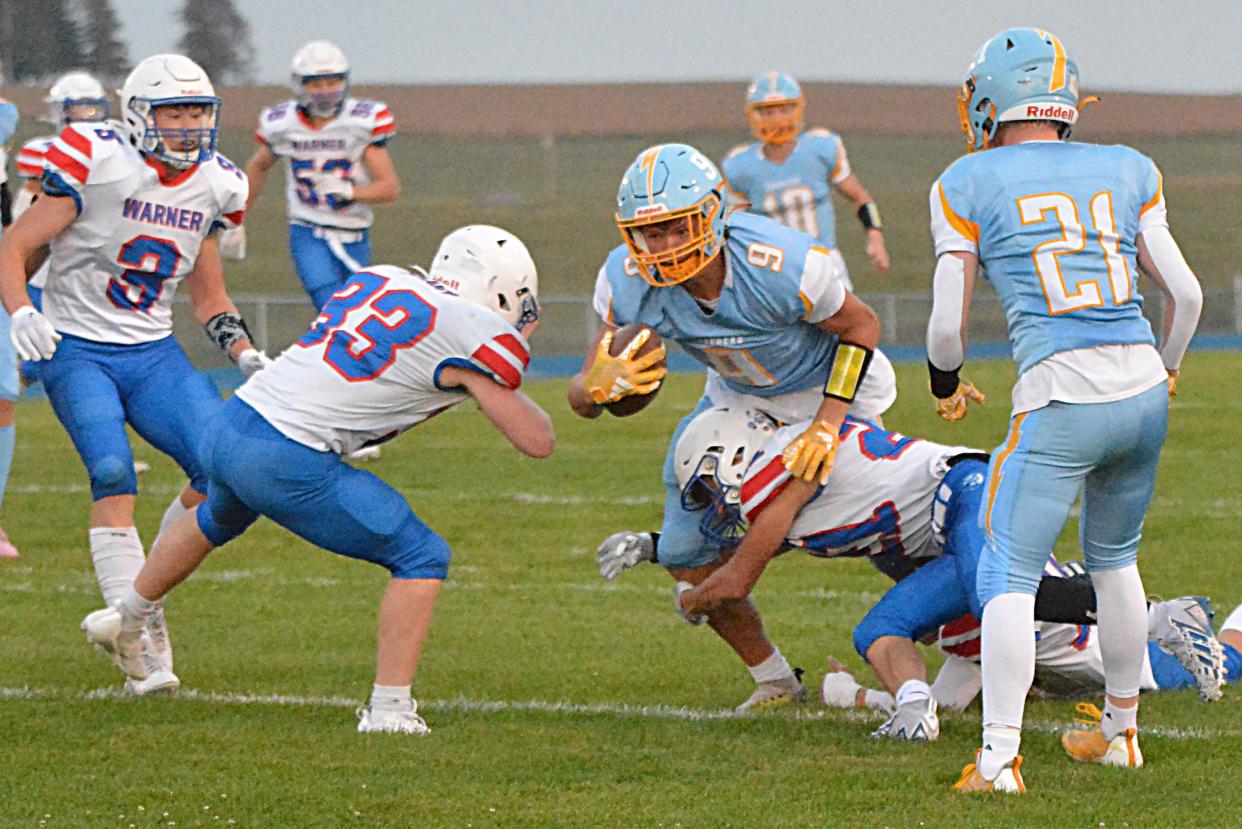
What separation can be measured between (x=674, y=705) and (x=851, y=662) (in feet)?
2.65

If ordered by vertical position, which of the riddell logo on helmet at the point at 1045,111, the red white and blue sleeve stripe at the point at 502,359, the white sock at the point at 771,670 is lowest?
the white sock at the point at 771,670

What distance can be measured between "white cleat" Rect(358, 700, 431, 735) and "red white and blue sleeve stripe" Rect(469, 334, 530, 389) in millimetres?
848

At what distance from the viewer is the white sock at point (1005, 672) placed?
13.1 feet

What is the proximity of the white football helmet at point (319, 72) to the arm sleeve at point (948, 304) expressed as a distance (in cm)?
712

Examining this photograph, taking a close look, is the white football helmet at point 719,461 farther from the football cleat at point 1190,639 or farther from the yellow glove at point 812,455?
the football cleat at point 1190,639

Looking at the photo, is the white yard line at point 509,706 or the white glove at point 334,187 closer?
the white yard line at point 509,706

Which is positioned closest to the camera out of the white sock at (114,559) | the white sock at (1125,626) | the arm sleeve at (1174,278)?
the arm sleeve at (1174,278)

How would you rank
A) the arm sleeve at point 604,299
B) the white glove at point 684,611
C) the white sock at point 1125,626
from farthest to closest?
the white glove at point 684,611 < the arm sleeve at point 604,299 < the white sock at point 1125,626

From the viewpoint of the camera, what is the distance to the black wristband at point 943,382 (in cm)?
429

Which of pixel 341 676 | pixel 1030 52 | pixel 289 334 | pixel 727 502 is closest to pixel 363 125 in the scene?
pixel 341 676

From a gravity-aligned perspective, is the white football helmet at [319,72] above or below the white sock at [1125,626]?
below

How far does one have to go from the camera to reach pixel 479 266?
4.88 meters

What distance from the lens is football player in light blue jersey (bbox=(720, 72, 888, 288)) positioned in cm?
1191

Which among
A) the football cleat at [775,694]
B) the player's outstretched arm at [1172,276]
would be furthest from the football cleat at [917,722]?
the player's outstretched arm at [1172,276]
